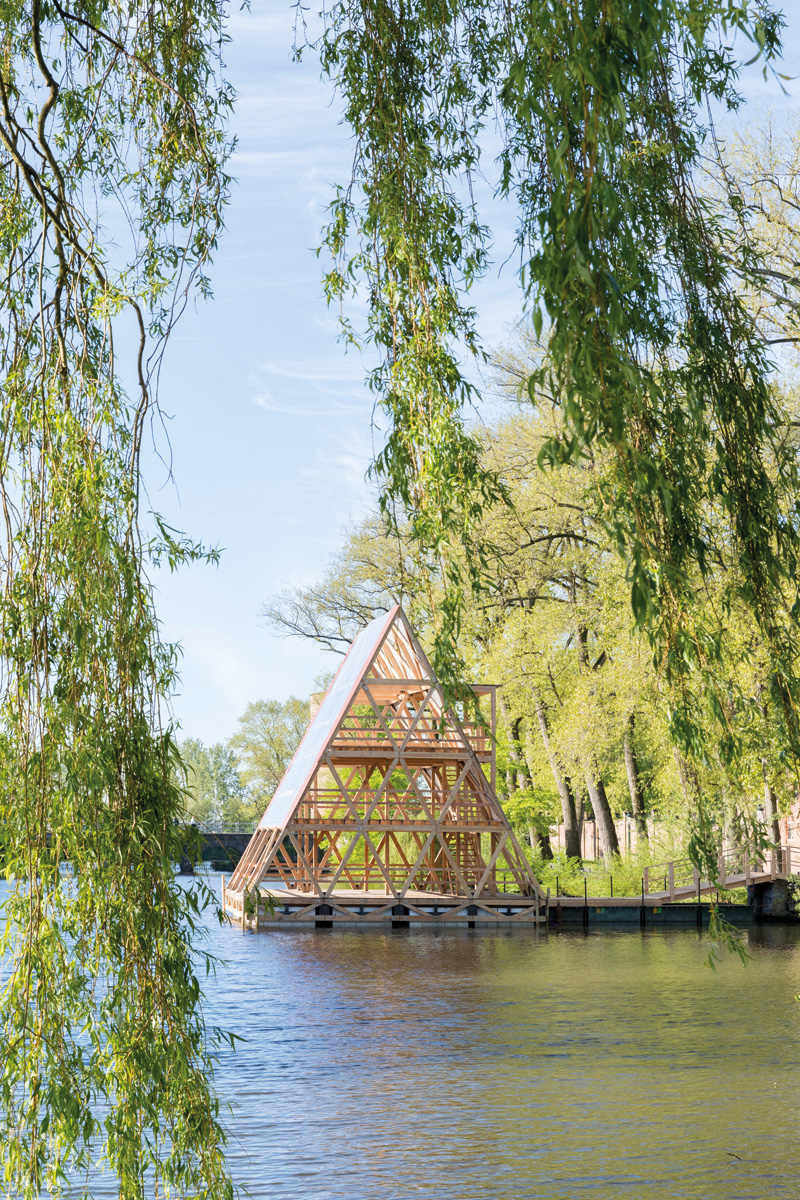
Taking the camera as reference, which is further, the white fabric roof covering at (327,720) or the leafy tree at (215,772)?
the leafy tree at (215,772)

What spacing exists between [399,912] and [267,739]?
4441 cm

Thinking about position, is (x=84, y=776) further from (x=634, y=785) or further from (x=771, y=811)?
(x=634, y=785)

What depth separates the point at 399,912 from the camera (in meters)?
31.6

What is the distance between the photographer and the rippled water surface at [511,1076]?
10.8m

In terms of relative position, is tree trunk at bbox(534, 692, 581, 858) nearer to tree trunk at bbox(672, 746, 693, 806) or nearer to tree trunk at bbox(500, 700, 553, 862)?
tree trunk at bbox(500, 700, 553, 862)

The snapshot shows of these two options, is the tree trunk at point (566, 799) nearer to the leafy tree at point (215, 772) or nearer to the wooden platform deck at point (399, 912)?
the wooden platform deck at point (399, 912)

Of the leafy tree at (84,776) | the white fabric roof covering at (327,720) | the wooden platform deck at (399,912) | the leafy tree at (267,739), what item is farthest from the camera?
the leafy tree at (267,739)

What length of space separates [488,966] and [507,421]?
51.6ft

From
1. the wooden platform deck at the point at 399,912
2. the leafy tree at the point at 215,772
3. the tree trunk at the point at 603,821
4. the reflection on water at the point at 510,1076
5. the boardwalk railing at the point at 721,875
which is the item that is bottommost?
the reflection on water at the point at 510,1076

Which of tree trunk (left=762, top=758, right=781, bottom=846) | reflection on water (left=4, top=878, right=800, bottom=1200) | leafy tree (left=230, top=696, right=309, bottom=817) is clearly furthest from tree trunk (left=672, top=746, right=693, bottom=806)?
leafy tree (left=230, top=696, right=309, bottom=817)

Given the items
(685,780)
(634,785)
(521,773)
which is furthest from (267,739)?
(685,780)

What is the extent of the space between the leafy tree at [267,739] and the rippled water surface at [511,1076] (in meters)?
49.5

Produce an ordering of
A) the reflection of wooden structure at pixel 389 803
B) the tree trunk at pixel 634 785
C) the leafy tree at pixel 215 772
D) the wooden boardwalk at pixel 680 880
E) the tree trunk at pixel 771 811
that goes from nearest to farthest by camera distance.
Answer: the tree trunk at pixel 771 811, the reflection of wooden structure at pixel 389 803, the wooden boardwalk at pixel 680 880, the tree trunk at pixel 634 785, the leafy tree at pixel 215 772

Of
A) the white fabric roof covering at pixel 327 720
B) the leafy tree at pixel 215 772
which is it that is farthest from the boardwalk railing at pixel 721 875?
the leafy tree at pixel 215 772
